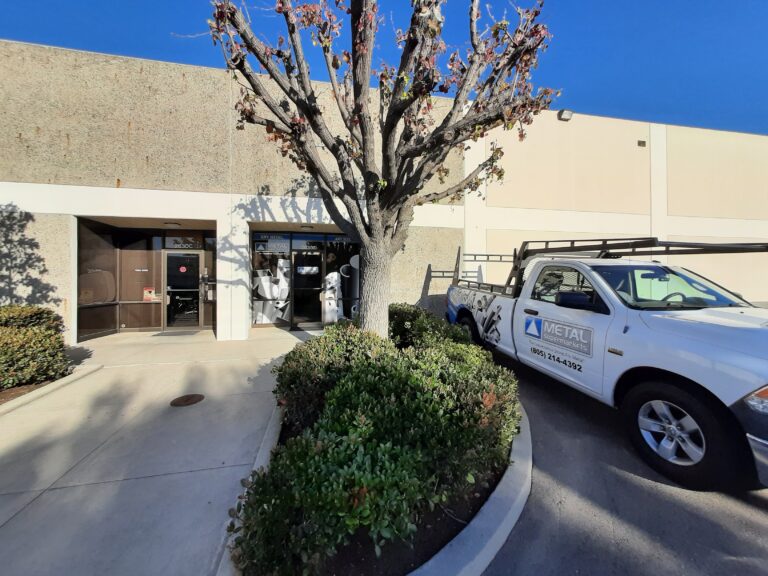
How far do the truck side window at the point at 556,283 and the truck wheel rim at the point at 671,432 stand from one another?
1.55 m

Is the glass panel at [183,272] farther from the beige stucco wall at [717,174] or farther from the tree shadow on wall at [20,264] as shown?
the beige stucco wall at [717,174]

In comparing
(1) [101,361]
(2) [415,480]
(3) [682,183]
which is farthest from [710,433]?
(3) [682,183]

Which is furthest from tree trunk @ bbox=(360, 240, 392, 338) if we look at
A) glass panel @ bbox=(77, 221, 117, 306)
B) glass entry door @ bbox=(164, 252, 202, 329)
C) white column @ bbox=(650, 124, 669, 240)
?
white column @ bbox=(650, 124, 669, 240)

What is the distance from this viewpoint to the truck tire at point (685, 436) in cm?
242

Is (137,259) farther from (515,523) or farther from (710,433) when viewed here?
(710,433)

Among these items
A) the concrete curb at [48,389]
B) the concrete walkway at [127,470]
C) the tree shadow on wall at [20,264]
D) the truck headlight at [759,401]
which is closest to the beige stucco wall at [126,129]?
the tree shadow on wall at [20,264]

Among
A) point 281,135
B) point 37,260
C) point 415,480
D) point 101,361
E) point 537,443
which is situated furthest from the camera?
point 37,260

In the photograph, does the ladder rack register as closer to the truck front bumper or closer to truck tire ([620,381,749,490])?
truck tire ([620,381,749,490])

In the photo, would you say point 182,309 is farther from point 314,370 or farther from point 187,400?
point 314,370

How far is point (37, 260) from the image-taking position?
705 cm

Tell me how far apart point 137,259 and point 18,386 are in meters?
5.13

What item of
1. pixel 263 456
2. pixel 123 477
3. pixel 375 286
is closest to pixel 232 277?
pixel 375 286

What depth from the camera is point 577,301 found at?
11.7 feet

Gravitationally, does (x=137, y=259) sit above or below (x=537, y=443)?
above
